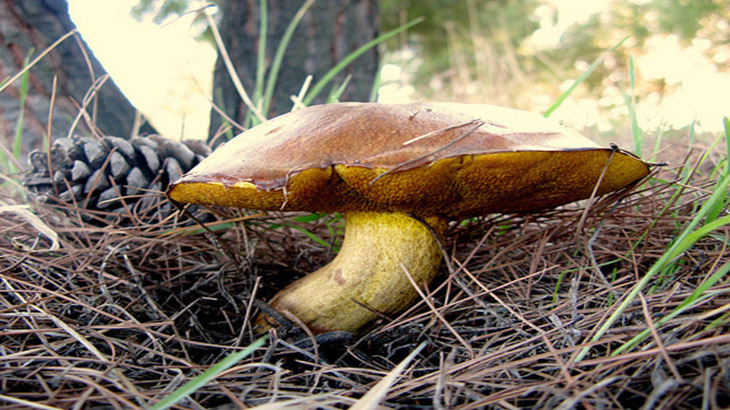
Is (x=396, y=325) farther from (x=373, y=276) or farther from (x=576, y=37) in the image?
(x=576, y=37)

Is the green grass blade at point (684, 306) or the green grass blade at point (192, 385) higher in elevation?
the green grass blade at point (192, 385)

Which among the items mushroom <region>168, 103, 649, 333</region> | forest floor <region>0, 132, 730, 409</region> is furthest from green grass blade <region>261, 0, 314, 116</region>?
mushroom <region>168, 103, 649, 333</region>

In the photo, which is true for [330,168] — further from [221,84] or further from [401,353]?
[221,84]

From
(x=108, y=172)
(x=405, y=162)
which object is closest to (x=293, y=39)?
(x=108, y=172)

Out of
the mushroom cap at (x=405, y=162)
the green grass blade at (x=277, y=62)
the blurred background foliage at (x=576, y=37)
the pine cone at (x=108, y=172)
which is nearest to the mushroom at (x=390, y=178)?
the mushroom cap at (x=405, y=162)

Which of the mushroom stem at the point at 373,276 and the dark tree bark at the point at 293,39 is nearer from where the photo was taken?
the mushroom stem at the point at 373,276

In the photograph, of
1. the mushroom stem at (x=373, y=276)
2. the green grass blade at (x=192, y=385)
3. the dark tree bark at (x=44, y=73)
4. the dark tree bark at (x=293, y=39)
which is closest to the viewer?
the green grass blade at (x=192, y=385)

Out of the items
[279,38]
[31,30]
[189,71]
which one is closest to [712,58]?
[279,38]

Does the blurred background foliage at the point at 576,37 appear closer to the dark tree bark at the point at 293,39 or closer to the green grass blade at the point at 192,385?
the dark tree bark at the point at 293,39
